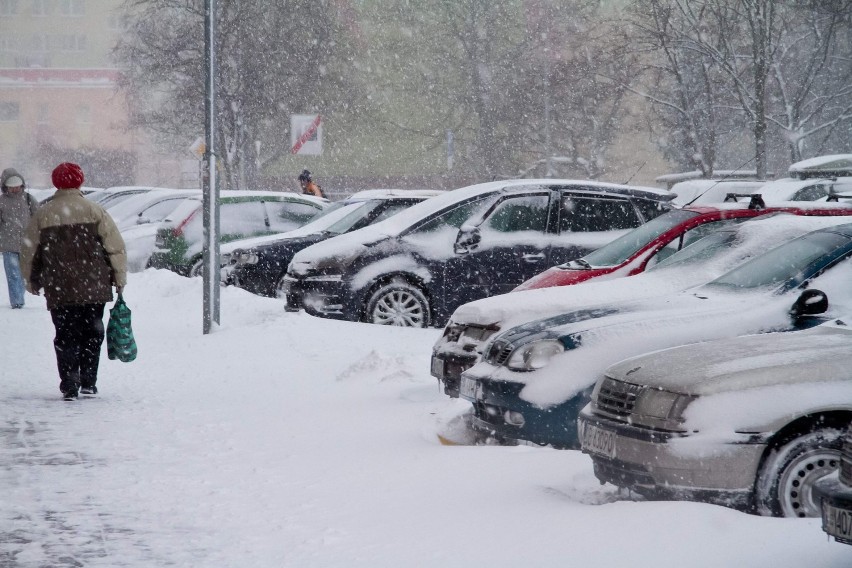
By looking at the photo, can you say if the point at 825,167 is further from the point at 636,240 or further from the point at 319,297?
the point at 636,240

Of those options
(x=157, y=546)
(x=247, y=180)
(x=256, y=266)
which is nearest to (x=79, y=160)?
(x=247, y=180)

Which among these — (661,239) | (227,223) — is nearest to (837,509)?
(661,239)

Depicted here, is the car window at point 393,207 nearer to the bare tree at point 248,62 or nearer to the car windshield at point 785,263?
the car windshield at point 785,263

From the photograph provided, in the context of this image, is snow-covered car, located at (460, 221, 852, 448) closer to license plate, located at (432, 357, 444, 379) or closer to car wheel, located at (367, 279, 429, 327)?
license plate, located at (432, 357, 444, 379)

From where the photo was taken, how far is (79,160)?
66.8 metres

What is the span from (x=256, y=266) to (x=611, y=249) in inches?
259

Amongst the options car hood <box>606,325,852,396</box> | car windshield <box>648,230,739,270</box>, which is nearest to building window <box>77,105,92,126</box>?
car windshield <box>648,230,739,270</box>

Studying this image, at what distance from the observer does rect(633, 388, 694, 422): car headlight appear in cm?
572

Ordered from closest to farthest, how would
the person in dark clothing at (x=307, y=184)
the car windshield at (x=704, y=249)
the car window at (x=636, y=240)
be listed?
the car windshield at (x=704, y=249) < the car window at (x=636, y=240) < the person in dark clothing at (x=307, y=184)

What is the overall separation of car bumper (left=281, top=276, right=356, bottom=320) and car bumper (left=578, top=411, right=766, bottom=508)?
7.85m

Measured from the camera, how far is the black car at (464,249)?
1346cm

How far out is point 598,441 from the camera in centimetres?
609

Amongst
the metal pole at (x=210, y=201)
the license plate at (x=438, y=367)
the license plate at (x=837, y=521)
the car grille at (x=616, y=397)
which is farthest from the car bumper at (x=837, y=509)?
the metal pole at (x=210, y=201)

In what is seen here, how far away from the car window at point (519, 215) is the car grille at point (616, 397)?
7330mm
